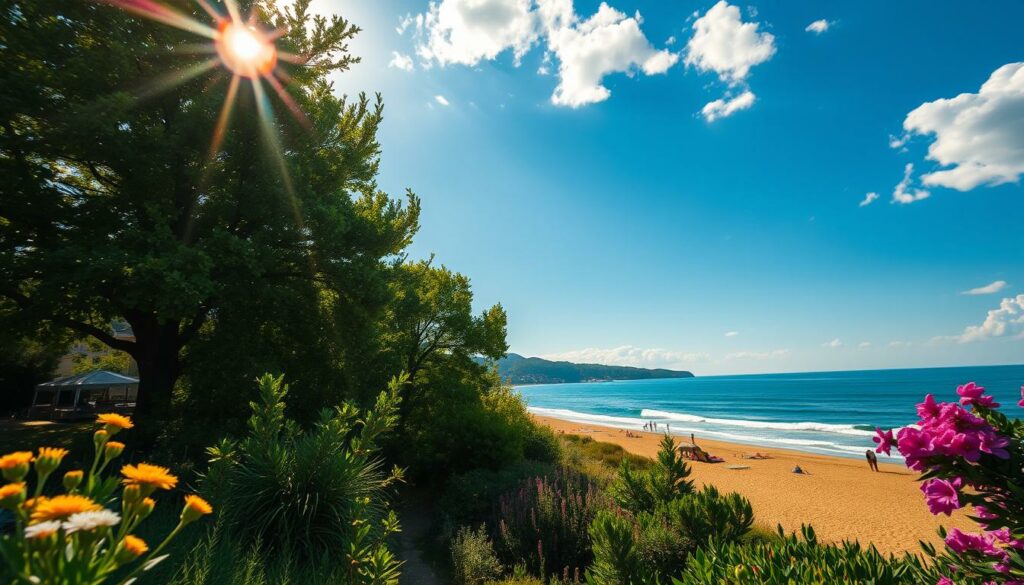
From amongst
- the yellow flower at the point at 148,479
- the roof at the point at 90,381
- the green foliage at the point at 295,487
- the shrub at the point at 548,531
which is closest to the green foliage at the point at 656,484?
the shrub at the point at 548,531

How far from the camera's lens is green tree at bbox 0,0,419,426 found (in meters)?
8.05

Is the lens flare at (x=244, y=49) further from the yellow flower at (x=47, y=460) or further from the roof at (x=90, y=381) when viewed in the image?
the roof at (x=90, y=381)

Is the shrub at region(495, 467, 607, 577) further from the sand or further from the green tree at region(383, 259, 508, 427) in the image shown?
the green tree at region(383, 259, 508, 427)

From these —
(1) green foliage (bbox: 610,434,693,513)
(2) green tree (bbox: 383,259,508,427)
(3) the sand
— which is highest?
(2) green tree (bbox: 383,259,508,427)

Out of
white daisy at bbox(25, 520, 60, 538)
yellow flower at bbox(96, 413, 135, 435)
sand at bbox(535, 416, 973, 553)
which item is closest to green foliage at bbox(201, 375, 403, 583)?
yellow flower at bbox(96, 413, 135, 435)

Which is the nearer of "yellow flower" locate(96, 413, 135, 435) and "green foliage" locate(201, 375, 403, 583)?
"yellow flower" locate(96, 413, 135, 435)

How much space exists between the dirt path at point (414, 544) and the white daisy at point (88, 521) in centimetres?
489

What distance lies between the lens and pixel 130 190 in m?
9.28

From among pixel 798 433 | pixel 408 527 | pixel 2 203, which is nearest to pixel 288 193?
pixel 2 203

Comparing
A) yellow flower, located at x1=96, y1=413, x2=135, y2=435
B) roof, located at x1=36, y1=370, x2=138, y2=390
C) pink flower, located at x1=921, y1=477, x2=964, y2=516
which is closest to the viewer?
yellow flower, located at x1=96, y1=413, x2=135, y2=435

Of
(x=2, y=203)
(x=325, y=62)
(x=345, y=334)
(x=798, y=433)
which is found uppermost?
(x=325, y=62)

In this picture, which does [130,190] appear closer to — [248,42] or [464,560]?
[248,42]

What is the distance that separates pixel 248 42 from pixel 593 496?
13.0 metres

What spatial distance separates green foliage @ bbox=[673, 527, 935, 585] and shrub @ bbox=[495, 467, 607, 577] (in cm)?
397
